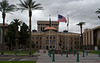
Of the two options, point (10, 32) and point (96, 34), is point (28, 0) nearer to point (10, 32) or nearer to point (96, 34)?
point (10, 32)

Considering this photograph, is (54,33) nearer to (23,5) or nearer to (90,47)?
(90,47)

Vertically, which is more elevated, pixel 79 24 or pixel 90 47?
pixel 79 24

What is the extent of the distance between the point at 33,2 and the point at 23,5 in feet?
6.78

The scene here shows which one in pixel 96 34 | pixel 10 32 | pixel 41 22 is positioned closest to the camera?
pixel 10 32

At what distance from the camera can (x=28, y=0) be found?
35.9 m

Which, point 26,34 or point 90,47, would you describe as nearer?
point 26,34

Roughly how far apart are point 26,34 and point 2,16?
1660 inches

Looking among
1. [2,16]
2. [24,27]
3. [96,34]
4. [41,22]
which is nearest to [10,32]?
[24,27]

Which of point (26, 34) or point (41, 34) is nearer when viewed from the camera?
point (26, 34)

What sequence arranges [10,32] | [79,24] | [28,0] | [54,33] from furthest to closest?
[54,33] → [79,24] → [10,32] → [28,0]

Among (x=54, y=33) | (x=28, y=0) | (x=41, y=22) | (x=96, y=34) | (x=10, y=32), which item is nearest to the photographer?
(x=28, y=0)

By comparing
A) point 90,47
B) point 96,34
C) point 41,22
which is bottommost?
point 90,47

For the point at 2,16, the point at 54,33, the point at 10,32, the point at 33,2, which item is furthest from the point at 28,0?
the point at 54,33

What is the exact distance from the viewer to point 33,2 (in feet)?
119
